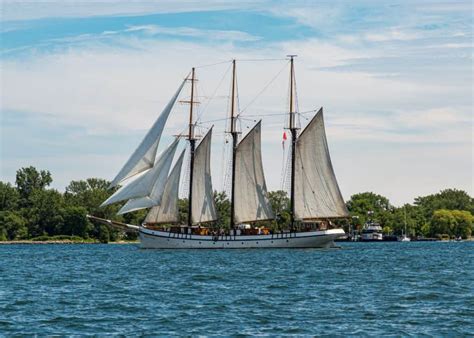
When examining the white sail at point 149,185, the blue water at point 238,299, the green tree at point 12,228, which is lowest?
the blue water at point 238,299

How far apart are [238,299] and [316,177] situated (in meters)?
49.3

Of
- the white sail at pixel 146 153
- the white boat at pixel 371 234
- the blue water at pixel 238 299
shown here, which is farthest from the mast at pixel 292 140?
the white boat at pixel 371 234

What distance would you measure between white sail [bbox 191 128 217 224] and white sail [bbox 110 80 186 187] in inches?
213

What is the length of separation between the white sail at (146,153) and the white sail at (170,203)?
9.31ft

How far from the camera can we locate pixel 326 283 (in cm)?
4997

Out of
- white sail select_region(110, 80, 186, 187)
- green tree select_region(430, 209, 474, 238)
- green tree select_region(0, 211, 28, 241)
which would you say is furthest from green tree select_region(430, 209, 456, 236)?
white sail select_region(110, 80, 186, 187)

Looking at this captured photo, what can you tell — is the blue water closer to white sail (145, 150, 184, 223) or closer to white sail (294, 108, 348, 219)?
white sail (294, 108, 348, 219)

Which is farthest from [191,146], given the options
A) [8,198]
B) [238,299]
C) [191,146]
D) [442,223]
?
[442,223]

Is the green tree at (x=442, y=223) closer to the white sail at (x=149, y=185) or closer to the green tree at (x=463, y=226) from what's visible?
the green tree at (x=463, y=226)

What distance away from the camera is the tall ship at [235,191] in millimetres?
88688

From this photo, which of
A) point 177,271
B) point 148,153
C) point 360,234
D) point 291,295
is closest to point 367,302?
point 291,295

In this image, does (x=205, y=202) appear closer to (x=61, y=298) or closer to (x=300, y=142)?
(x=300, y=142)

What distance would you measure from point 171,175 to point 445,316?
184ft

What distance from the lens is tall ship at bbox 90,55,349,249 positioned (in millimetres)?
88688
